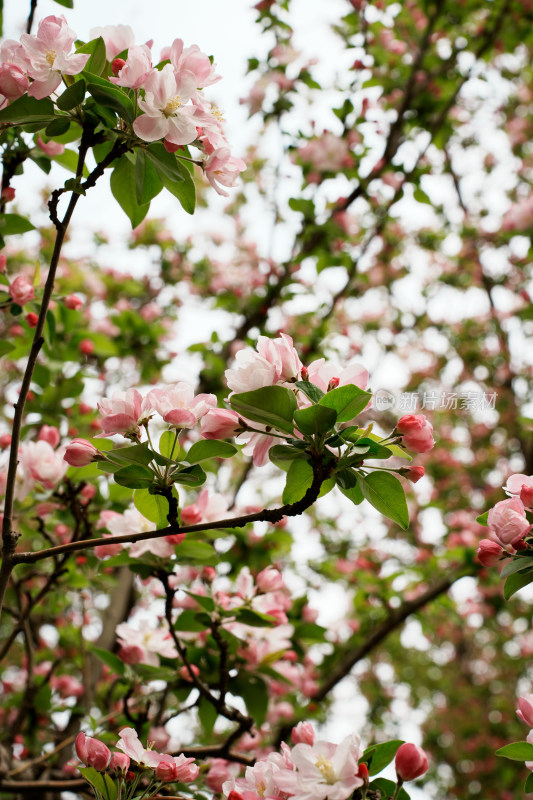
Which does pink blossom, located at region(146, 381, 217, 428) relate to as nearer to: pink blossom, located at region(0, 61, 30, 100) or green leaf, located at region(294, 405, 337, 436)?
green leaf, located at region(294, 405, 337, 436)

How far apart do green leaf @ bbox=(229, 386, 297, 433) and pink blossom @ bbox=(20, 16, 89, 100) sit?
0.57 meters

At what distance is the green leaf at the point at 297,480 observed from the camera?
1.00 m

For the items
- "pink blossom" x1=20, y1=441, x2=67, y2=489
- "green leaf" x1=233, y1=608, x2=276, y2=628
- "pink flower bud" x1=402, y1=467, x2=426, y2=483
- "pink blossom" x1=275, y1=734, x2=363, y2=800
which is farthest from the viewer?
"pink blossom" x1=20, y1=441, x2=67, y2=489

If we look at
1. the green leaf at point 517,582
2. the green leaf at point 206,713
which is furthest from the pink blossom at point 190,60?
the green leaf at point 206,713

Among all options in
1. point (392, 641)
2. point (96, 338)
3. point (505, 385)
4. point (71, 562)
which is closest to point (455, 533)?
point (505, 385)

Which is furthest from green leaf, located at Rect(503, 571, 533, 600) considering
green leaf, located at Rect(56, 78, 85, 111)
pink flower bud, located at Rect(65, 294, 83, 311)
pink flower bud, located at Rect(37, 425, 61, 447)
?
pink flower bud, located at Rect(65, 294, 83, 311)

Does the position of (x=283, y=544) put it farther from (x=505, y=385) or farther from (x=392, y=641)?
(x=392, y=641)

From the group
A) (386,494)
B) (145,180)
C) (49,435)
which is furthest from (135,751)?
(145,180)

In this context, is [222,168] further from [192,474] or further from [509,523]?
[509,523]

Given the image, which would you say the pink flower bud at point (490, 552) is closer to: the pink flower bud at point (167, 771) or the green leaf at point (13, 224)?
the pink flower bud at point (167, 771)

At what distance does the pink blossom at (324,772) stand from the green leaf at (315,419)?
0.42 metres

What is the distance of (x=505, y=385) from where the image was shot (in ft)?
15.3

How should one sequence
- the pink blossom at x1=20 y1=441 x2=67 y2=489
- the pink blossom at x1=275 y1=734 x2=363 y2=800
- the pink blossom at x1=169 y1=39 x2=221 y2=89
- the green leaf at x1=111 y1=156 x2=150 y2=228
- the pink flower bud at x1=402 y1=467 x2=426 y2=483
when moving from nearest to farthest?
the pink blossom at x1=275 y1=734 x2=363 y2=800 < the pink flower bud at x1=402 y1=467 x2=426 y2=483 < the pink blossom at x1=169 y1=39 x2=221 y2=89 < the green leaf at x1=111 y1=156 x2=150 y2=228 < the pink blossom at x1=20 y1=441 x2=67 y2=489

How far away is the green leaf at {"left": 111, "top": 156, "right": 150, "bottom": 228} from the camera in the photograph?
1.21 m
